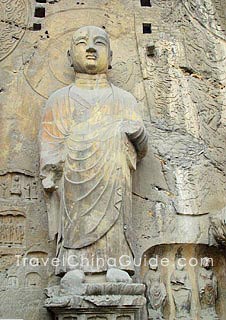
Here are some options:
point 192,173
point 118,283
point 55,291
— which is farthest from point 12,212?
point 192,173

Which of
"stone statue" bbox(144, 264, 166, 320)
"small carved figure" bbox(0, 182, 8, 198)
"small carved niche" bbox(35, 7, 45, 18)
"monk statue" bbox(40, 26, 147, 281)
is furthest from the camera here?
"small carved niche" bbox(35, 7, 45, 18)

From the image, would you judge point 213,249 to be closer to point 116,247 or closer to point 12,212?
point 116,247

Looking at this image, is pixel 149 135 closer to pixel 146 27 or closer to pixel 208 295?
pixel 146 27

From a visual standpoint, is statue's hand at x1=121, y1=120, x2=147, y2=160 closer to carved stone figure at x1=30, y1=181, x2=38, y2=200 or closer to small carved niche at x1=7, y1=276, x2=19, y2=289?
carved stone figure at x1=30, y1=181, x2=38, y2=200

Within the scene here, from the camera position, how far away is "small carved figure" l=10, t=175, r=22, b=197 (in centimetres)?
589

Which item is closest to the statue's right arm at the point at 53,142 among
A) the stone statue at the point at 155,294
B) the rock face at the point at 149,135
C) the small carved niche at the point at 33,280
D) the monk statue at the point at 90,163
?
the monk statue at the point at 90,163

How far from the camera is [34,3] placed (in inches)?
274

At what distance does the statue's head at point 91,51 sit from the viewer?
19.8 feet

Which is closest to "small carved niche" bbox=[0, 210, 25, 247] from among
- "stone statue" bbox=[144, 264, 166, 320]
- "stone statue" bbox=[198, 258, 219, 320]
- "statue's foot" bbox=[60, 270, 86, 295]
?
"statue's foot" bbox=[60, 270, 86, 295]

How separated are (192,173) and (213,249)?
29.7 inches

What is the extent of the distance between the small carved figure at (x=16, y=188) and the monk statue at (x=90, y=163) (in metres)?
0.40

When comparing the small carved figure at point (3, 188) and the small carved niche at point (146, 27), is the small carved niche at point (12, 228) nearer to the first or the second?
the small carved figure at point (3, 188)

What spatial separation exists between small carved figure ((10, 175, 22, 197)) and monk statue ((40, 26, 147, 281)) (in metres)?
0.40

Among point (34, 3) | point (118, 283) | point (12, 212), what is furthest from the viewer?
point (34, 3)
